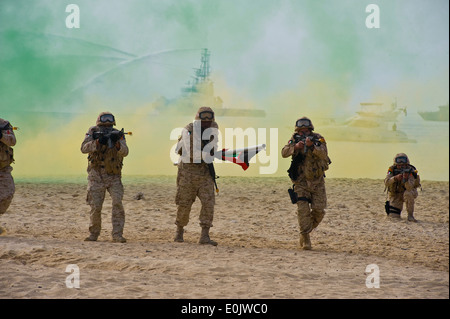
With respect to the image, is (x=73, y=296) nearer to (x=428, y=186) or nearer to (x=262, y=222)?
(x=262, y=222)

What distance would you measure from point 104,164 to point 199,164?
140cm

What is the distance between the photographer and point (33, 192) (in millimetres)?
16766

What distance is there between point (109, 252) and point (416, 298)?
4.07 m

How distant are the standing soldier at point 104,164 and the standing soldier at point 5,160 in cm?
129

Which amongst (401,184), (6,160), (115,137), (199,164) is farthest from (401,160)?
(6,160)

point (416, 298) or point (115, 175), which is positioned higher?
point (115, 175)

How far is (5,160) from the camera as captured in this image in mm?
10008

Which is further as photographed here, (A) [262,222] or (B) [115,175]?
(A) [262,222]

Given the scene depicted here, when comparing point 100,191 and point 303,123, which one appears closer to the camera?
point 303,123

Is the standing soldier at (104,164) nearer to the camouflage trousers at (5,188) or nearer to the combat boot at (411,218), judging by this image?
the camouflage trousers at (5,188)

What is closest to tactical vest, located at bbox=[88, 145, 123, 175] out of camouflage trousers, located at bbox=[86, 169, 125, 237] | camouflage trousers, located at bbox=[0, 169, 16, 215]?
camouflage trousers, located at bbox=[86, 169, 125, 237]

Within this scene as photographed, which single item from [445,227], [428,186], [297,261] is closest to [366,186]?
[428,186]

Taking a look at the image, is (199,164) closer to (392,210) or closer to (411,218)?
(392,210)

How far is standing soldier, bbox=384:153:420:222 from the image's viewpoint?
41.7ft
